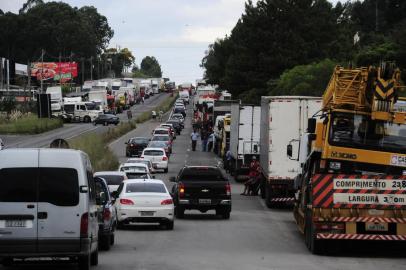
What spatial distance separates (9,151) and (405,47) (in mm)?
54617

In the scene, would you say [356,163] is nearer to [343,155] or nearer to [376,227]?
[343,155]

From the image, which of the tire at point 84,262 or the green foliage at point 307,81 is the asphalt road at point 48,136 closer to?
the green foliage at point 307,81

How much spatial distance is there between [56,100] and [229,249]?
99.1 metres

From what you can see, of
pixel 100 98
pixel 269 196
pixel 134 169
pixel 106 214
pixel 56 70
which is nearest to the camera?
pixel 106 214

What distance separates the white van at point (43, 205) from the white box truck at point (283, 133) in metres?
21.0

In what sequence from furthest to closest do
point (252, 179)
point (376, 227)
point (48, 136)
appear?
1. point (48, 136)
2. point (252, 179)
3. point (376, 227)

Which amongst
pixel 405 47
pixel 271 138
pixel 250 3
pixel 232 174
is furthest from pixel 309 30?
pixel 271 138

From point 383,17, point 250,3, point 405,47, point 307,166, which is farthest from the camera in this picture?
point 383,17

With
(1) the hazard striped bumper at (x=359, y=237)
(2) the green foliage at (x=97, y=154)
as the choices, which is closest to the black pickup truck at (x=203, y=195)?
(1) the hazard striped bumper at (x=359, y=237)

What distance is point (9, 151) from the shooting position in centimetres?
1691

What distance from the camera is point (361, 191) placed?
22.6 meters

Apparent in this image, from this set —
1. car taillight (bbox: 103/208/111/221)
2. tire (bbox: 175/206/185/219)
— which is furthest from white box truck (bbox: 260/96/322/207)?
car taillight (bbox: 103/208/111/221)

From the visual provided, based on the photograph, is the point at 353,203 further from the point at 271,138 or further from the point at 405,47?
the point at 405,47

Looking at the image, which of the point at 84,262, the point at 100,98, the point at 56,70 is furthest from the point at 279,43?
the point at 56,70
